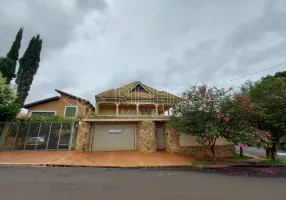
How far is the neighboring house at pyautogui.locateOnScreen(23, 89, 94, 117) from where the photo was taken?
55.5ft

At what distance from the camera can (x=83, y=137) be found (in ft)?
39.0

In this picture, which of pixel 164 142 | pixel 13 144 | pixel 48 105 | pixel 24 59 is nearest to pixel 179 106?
pixel 164 142

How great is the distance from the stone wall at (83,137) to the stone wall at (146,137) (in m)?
4.34

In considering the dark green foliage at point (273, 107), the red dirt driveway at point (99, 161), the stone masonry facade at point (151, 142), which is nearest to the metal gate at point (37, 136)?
the stone masonry facade at point (151, 142)

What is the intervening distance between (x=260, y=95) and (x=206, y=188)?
951 cm

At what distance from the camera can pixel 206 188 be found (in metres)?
5.22

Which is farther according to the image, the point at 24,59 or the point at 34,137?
the point at 24,59

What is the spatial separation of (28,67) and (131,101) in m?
13.8

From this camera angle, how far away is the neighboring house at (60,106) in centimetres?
1692

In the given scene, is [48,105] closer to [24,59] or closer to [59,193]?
[24,59]

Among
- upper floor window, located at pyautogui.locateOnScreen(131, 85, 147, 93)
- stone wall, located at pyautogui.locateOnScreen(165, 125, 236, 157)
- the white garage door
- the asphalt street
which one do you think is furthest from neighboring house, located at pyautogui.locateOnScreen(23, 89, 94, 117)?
the asphalt street

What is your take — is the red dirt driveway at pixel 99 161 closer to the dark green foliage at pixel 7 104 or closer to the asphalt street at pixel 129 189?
the asphalt street at pixel 129 189

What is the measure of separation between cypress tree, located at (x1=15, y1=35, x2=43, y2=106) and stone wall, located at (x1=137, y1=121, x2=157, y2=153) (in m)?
14.3

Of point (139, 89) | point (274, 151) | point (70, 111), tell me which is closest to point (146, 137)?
point (139, 89)
